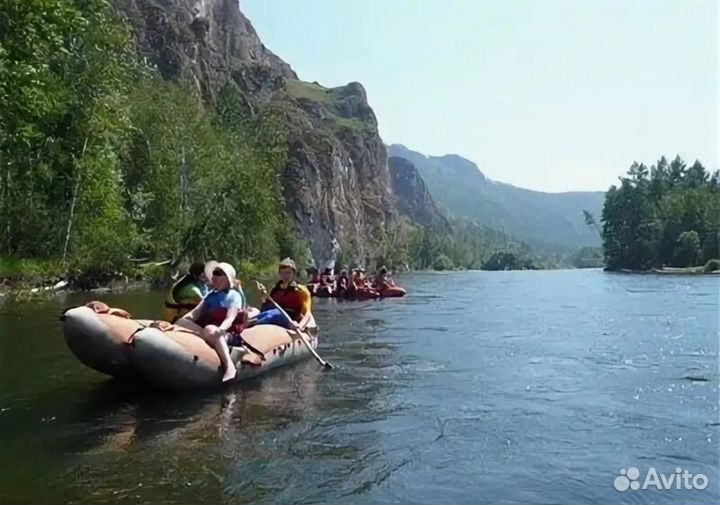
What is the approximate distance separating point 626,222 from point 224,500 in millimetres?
121641

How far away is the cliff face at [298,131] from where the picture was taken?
10719cm

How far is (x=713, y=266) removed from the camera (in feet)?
289

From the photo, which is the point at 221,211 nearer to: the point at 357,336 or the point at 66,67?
the point at 66,67

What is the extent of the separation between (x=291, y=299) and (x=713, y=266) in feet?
276

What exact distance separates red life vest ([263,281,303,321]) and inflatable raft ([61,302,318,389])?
3924 millimetres

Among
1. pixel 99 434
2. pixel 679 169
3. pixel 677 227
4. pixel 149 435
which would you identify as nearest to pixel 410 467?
pixel 149 435

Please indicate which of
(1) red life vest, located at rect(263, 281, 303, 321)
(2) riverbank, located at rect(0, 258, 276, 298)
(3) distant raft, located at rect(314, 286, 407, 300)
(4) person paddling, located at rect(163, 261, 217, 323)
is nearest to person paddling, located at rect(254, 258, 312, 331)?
(1) red life vest, located at rect(263, 281, 303, 321)

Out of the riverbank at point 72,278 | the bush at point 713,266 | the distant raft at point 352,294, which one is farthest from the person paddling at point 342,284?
the bush at point 713,266

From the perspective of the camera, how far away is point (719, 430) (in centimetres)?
990

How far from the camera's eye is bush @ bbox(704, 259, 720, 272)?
87.6 meters

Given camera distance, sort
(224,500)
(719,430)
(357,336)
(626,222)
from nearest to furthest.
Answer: (224,500), (719,430), (357,336), (626,222)

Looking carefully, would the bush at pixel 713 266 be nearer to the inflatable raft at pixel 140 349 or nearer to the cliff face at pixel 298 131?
the cliff face at pixel 298 131

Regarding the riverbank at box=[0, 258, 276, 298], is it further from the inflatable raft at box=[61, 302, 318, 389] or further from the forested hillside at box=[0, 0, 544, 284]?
the inflatable raft at box=[61, 302, 318, 389]

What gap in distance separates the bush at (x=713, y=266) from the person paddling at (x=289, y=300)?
83377 mm
